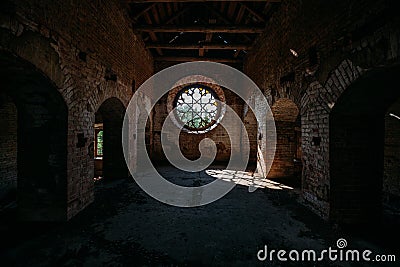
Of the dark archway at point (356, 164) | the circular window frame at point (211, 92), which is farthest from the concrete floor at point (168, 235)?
the circular window frame at point (211, 92)

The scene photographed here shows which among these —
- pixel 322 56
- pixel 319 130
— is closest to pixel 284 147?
pixel 319 130

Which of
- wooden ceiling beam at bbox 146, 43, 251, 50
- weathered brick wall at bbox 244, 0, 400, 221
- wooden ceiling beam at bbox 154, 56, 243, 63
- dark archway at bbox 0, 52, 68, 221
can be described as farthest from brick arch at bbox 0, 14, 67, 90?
wooden ceiling beam at bbox 154, 56, 243, 63

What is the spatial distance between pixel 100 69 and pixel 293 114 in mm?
4759

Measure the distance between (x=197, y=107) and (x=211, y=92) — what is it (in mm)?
913

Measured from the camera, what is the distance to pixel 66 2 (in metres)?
3.06

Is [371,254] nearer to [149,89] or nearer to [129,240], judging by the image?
[129,240]

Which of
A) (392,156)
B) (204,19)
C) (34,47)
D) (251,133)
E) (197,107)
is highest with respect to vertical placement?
(204,19)

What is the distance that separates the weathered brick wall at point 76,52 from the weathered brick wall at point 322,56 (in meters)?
3.84

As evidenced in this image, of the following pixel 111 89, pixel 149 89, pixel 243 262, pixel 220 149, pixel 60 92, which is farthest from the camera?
pixel 220 149

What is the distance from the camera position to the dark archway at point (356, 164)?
310 centimetres

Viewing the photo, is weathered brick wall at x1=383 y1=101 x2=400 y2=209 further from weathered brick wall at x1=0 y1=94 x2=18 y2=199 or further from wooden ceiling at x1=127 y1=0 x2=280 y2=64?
weathered brick wall at x1=0 y1=94 x2=18 y2=199

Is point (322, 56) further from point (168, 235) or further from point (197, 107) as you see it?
point (197, 107)

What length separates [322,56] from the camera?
10.9ft

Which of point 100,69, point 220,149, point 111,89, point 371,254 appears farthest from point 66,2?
point 220,149
